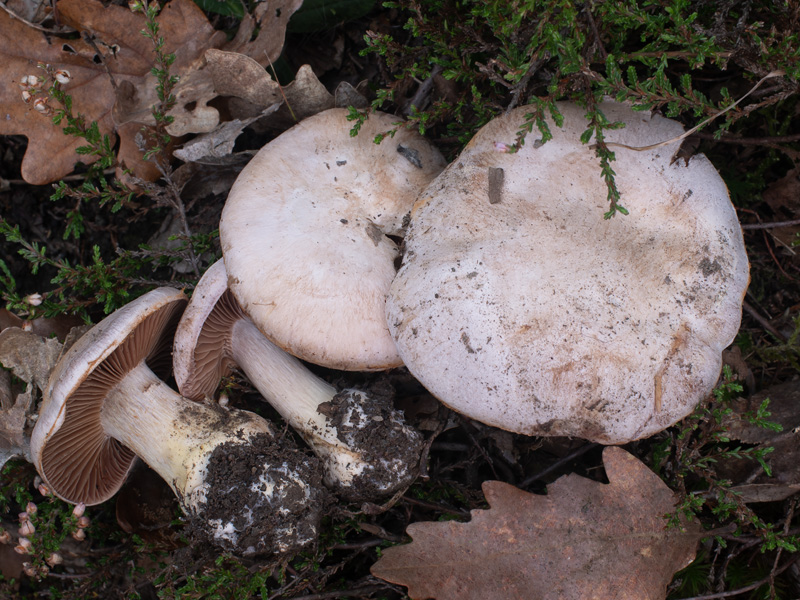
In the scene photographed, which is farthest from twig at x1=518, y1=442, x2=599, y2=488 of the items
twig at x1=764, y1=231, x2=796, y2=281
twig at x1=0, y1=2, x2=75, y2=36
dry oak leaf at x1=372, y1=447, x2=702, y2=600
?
twig at x1=0, y1=2, x2=75, y2=36

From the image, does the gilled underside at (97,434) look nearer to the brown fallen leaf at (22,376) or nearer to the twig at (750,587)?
the brown fallen leaf at (22,376)

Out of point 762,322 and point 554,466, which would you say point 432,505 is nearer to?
point 554,466

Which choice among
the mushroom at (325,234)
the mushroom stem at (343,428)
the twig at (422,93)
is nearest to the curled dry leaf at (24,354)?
the mushroom stem at (343,428)

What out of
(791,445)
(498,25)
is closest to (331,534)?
(791,445)

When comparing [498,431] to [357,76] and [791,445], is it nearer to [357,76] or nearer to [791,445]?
[791,445]

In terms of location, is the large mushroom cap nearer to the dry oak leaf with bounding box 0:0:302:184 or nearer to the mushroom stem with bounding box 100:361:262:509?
the mushroom stem with bounding box 100:361:262:509

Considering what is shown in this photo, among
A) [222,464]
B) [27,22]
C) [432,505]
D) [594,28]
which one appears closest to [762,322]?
[594,28]
